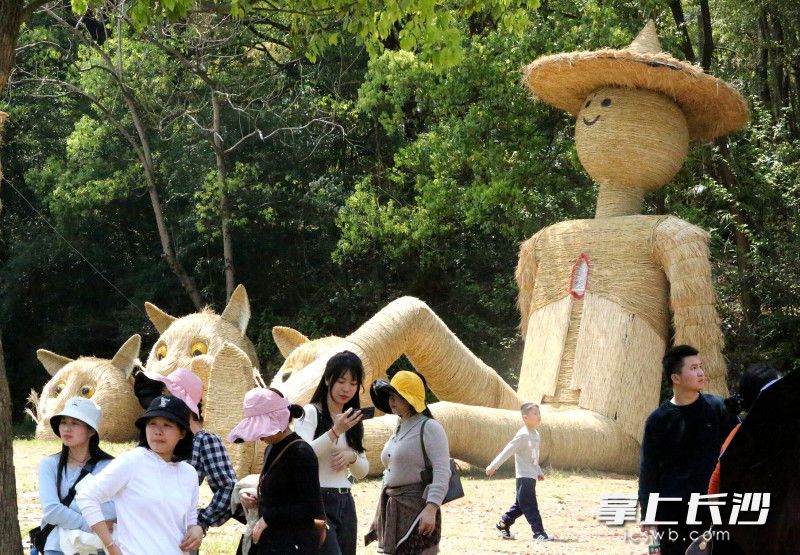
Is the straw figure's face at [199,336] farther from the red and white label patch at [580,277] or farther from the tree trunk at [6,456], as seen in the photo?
the tree trunk at [6,456]

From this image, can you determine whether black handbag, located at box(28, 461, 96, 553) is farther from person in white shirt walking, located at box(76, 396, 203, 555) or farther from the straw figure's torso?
the straw figure's torso

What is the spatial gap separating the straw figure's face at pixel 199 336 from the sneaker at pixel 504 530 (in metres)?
5.68

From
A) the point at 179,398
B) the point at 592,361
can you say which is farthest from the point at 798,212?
the point at 179,398

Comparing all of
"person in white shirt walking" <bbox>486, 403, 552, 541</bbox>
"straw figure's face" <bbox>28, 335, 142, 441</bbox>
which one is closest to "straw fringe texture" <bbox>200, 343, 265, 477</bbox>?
"person in white shirt walking" <bbox>486, 403, 552, 541</bbox>

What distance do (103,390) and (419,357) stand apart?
531 centimetres

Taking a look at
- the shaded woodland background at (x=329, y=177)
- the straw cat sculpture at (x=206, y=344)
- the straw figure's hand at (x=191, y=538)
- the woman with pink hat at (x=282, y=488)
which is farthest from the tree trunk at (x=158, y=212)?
the straw figure's hand at (x=191, y=538)

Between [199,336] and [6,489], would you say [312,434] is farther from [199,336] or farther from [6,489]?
[199,336]

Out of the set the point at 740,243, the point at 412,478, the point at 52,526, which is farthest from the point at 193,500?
the point at 740,243

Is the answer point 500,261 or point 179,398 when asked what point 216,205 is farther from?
point 179,398

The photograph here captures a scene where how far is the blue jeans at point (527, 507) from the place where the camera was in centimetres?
791

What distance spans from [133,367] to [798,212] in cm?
855

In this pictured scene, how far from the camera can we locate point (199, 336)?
13.4 m

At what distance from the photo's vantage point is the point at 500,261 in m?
17.3

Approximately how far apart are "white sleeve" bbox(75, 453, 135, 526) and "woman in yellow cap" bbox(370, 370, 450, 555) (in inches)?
64.9
